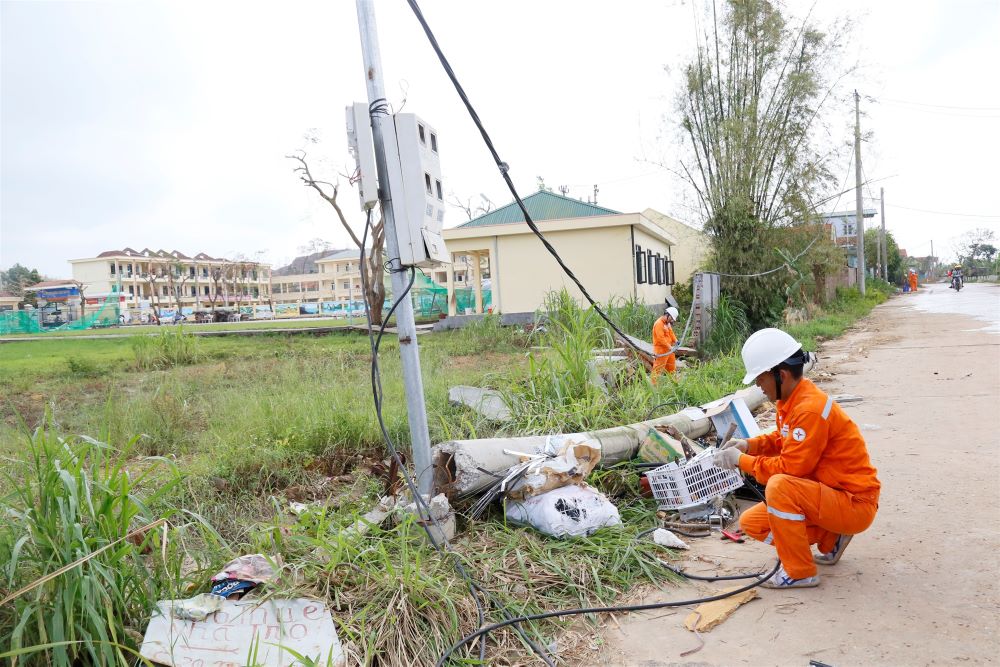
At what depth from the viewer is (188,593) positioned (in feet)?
9.64

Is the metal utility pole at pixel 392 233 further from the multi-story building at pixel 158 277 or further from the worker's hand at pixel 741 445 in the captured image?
the multi-story building at pixel 158 277

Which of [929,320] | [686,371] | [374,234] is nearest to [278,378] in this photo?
[686,371]

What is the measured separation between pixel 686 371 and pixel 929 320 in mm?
16045

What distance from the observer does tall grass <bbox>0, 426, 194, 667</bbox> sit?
7.77 feet

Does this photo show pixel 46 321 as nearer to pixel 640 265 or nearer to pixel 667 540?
pixel 640 265

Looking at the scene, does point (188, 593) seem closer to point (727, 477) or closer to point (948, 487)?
point (727, 477)

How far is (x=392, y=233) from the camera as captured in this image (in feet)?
12.1

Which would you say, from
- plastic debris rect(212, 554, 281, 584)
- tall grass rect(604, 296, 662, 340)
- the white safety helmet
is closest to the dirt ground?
the white safety helmet

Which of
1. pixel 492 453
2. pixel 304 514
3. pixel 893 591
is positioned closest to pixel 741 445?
pixel 893 591

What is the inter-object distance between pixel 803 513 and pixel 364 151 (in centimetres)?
293

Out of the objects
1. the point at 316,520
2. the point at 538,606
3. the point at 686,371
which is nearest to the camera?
the point at 538,606

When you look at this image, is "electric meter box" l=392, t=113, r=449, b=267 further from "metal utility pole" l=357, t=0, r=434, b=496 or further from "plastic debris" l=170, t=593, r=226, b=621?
"plastic debris" l=170, t=593, r=226, b=621

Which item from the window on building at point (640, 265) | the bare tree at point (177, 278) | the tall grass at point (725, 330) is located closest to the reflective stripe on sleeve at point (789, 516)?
the tall grass at point (725, 330)

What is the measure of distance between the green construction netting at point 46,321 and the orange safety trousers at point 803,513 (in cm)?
4718
